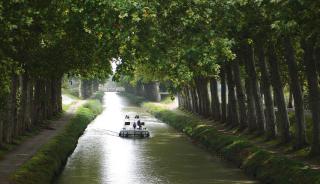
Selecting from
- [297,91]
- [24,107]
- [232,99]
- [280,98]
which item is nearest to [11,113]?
[24,107]

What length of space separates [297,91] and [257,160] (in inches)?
205

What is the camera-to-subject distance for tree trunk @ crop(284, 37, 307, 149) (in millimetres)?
34281

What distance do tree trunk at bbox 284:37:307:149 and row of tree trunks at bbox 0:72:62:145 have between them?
1806cm

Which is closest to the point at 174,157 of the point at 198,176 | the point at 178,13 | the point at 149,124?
the point at 198,176

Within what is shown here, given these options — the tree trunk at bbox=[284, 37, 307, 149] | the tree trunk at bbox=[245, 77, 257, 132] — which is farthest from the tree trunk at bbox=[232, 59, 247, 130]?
the tree trunk at bbox=[284, 37, 307, 149]

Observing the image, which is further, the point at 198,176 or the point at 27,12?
the point at 198,176

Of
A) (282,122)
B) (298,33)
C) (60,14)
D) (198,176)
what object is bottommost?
(198,176)

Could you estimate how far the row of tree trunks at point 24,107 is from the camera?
1563 inches

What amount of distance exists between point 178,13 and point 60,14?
5950mm

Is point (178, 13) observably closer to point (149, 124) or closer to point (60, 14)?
point (60, 14)

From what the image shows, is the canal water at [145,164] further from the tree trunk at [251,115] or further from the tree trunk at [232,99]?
the tree trunk at [232,99]

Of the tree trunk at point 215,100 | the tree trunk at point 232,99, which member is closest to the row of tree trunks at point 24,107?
the tree trunk at point 232,99

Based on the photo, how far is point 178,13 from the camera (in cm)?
2594

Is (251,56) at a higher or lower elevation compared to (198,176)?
higher
